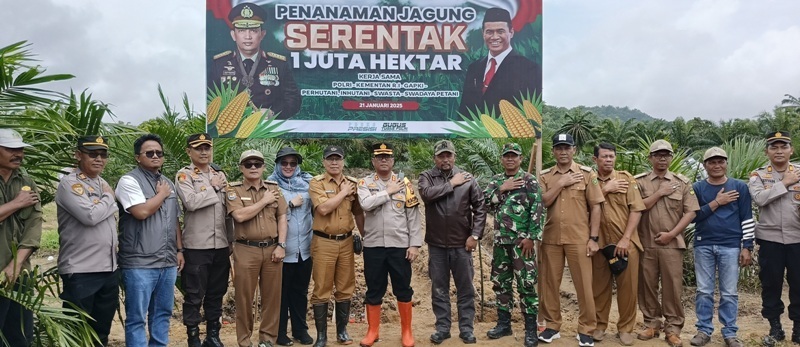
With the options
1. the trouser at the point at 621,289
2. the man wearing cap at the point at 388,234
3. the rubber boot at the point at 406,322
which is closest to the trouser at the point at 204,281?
the man wearing cap at the point at 388,234

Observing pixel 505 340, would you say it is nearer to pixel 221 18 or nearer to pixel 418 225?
pixel 418 225

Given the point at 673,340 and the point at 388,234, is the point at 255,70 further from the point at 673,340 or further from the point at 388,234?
the point at 673,340

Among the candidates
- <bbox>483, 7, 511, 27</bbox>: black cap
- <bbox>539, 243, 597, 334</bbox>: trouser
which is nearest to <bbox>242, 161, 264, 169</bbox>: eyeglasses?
<bbox>539, 243, 597, 334</bbox>: trouser

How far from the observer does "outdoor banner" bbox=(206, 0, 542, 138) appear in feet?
20.8

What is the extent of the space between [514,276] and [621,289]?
1018 millimetres

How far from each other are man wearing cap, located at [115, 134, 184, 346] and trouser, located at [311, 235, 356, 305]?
122 centimetres

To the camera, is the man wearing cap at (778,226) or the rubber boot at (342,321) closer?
the man wearing cap at (778,226)

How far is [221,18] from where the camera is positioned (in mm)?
6277

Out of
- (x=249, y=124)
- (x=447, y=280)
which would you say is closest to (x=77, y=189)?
(x=249, y=124)

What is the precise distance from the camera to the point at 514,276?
19.6 feet

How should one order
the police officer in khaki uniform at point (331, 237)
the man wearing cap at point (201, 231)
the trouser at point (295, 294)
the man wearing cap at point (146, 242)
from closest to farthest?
the man wearing cap at point (146, 242), the man wearing cap at point (201, 231), the police officer in khaki uniform at point (331, 237), the trouser at point (295, 294)

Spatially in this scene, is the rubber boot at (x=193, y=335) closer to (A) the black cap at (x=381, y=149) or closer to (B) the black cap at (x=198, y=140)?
(B) the black cap at (x=198, y=140)

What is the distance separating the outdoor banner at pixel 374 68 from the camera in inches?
249

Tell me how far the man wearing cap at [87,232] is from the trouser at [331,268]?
5.58 ft
